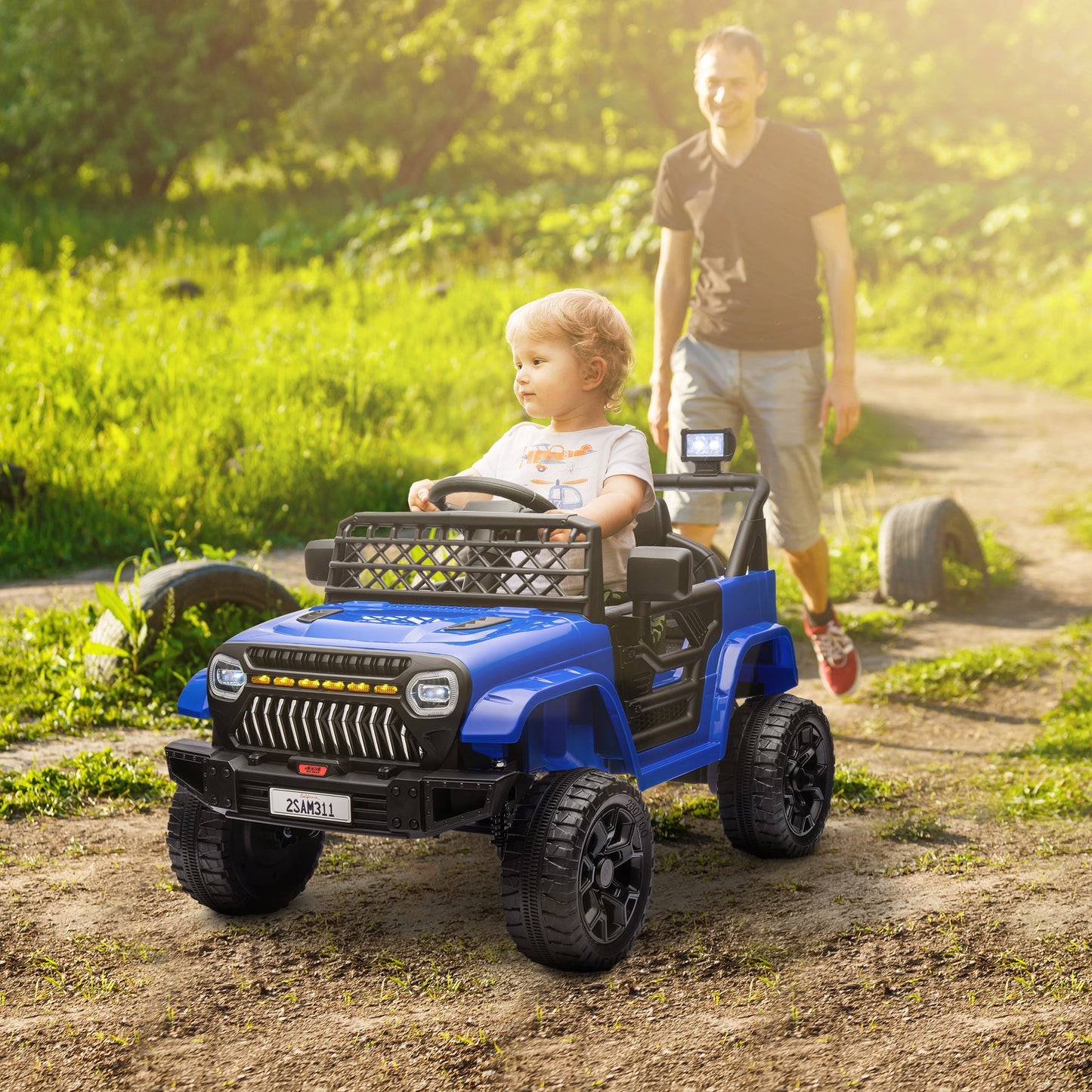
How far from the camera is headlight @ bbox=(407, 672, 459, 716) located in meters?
2.96

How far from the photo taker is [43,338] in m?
10.3

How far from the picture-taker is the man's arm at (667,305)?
5699 millimetres

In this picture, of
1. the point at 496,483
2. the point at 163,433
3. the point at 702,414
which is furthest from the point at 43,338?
the point at 496,483

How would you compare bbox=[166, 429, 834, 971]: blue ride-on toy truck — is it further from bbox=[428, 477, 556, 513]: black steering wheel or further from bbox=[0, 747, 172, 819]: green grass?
bbox=[0, 747, 172, 819]: green grass

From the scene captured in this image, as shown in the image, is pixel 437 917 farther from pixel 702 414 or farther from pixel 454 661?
pixel 702 414

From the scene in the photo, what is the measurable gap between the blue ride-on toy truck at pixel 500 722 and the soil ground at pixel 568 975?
17 cm

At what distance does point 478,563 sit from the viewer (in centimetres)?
350

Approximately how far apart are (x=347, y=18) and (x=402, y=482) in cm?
1703

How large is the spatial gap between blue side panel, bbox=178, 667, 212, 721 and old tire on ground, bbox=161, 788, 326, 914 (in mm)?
207

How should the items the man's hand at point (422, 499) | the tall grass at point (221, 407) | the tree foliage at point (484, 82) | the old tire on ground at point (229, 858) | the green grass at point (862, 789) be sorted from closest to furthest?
1. the old tire on ground at point (229, 858)
2. the man's hand at point (422, 499)
3. the green grass at point (862, 789)
4. the tall grass at point (221, 407)
5. the tree foliage at point (484, 82)

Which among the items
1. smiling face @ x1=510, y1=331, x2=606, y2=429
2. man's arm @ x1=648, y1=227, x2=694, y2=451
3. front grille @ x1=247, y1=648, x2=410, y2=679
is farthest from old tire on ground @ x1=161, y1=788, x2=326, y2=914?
man's arm @ x1=648, y1=227, x2=694, y2=451

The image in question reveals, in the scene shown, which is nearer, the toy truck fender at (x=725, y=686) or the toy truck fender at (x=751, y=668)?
the toy truck fender at (x=725, y=686)

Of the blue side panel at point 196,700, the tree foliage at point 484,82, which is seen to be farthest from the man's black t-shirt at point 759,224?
the tree foliage at point 484,82

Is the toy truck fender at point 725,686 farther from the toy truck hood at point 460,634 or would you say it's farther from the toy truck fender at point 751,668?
the toy truck hood at point 460,634
